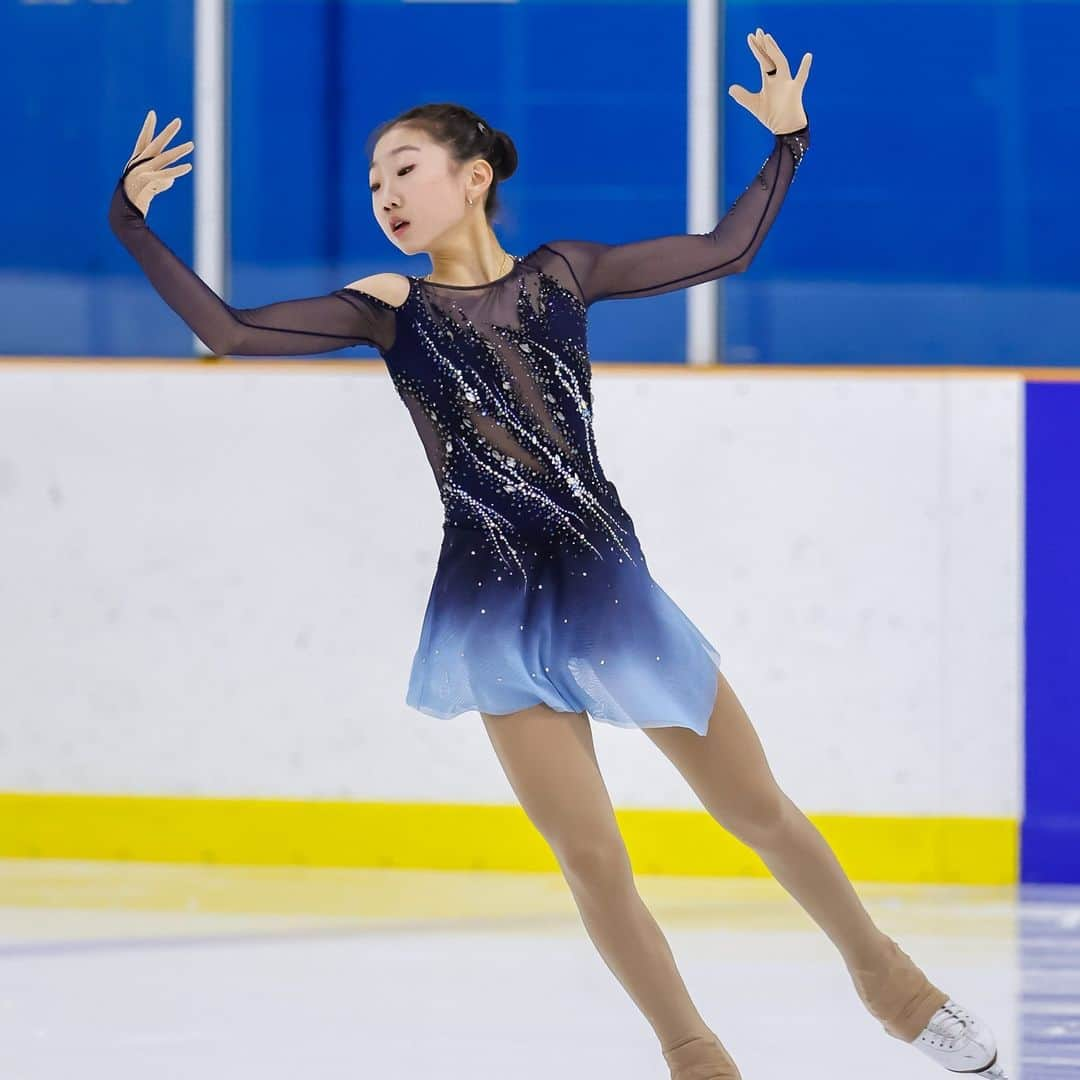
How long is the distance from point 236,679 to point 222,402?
2.23ft

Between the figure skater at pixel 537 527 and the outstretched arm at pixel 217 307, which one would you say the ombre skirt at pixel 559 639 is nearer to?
the figure skater at pixel 537 527

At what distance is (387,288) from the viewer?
2449 millimetres

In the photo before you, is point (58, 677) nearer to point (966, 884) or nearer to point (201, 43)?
point (201, 43)

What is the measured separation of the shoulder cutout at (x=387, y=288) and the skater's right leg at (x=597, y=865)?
0.54 meters

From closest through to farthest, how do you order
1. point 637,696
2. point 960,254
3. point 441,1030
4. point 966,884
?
point 637,696, point 441,1030, point 966,884, point 960,254

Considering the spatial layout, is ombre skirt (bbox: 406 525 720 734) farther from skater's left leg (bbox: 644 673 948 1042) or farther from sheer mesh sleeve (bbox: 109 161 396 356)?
sheer mesh sleeve (bbox: 109 161 396 356)

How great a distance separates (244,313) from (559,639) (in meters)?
0.57

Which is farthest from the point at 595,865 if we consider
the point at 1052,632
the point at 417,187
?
the point at 1052,632

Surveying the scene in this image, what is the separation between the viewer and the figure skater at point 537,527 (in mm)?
2357

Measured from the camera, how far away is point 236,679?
15.3ft

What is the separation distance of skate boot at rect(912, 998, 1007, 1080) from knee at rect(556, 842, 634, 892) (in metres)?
0.54

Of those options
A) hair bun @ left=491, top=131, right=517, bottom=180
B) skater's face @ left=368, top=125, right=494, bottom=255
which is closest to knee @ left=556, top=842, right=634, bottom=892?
skater's face @ left=368, top=125, right=494, bottom=255

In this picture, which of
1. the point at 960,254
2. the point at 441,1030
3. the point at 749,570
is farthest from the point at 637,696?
the point at 960,254

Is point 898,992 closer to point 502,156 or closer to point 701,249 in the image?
point 701,249
